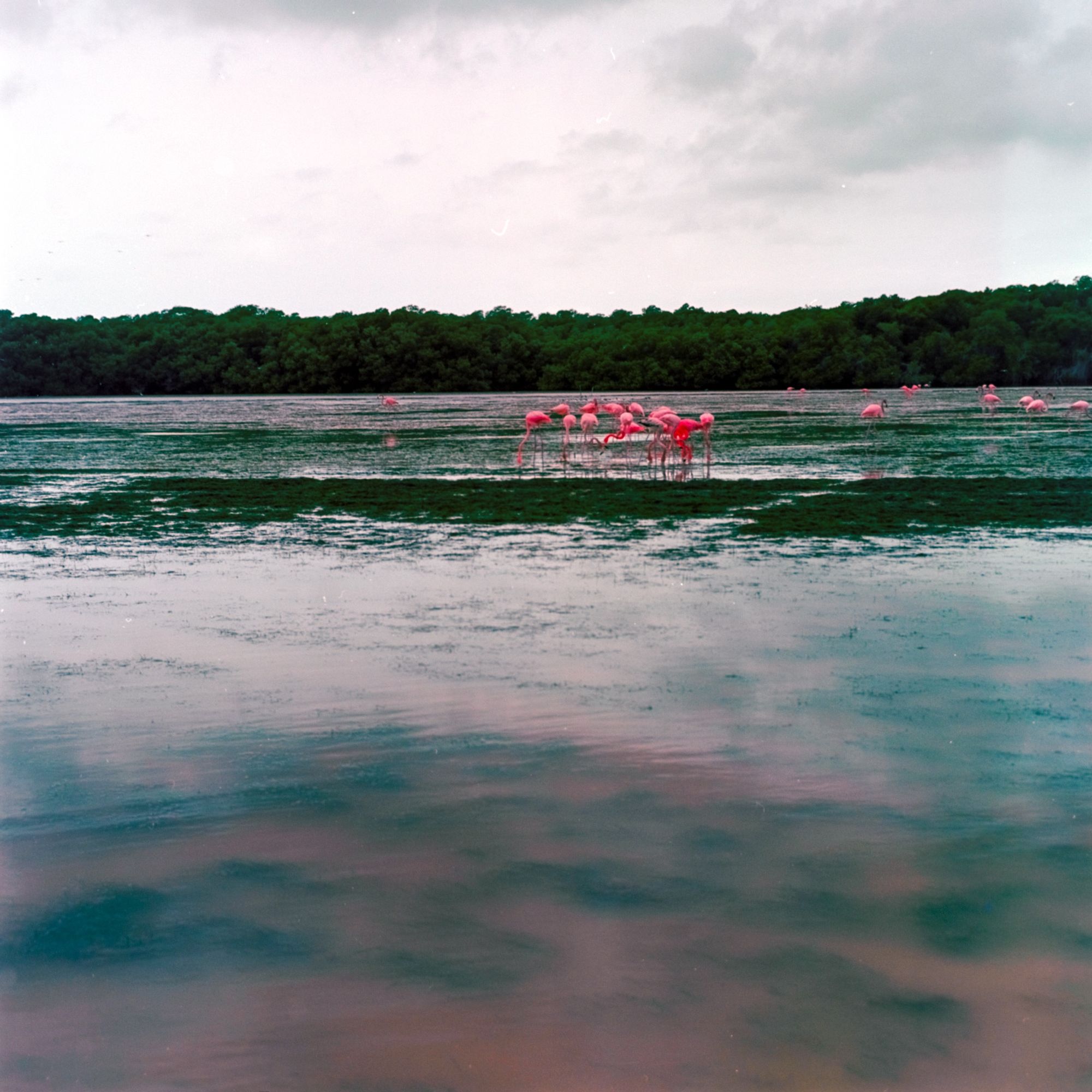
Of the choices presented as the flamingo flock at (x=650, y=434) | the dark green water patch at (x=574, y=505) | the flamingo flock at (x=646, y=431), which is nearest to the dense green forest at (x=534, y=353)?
the flamingo flock at (x=646, y=431)

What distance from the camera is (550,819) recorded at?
4.59 metres

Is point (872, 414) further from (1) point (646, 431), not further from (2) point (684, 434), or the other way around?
(2) point (684, 434)

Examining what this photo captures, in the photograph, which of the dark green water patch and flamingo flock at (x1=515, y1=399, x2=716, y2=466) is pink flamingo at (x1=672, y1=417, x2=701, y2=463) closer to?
flamingo flock at (x1=515, y1=399, x2=716, y2=466)

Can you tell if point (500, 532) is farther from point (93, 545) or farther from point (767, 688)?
point (767, 688)

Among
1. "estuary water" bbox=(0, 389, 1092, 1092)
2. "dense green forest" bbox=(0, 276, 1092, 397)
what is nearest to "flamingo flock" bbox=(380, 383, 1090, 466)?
"estuary water" bbox=(0, 389, 1092, 1092)

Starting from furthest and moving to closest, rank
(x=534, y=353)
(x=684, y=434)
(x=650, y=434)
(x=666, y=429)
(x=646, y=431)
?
(x=534, y=353)
(x=650, y=434)
(x=646, y=431)
(x=666, y=429)
(x=684, y=434)

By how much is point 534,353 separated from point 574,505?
3245 inches

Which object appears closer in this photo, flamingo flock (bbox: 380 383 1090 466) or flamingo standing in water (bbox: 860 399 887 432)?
flamingo flock (bbox: 380 383 1090 466)

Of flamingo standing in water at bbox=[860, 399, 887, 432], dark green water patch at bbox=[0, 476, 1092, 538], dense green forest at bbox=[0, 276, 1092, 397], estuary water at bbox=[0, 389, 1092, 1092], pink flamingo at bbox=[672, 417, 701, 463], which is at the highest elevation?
dense green forest at bbox=[0, 276, 1092, 397]

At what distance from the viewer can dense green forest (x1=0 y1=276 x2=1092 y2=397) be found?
88.1m

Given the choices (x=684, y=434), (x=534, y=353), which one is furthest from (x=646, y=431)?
(x=534, y=353)

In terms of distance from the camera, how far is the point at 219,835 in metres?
4.51

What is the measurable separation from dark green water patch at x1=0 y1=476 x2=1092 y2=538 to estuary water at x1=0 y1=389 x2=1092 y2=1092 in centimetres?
195

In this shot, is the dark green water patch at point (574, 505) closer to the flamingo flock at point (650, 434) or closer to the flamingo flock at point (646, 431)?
the flamingo flock at point (650, 434)
